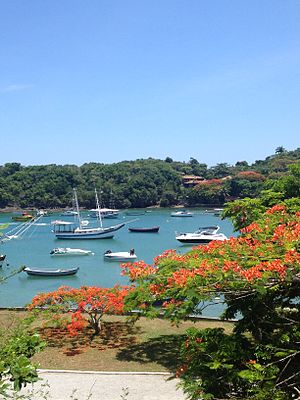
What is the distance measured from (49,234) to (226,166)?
69.5 metres

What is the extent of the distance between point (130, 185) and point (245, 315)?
92.6m

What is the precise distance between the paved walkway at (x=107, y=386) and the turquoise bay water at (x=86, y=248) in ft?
16.9

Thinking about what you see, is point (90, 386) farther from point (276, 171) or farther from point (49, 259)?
point (276, 171)

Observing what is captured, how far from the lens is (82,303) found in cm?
1403

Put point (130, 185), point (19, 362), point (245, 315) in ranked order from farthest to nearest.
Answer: point (130, 185)
point (245, 315)
point (19, 362)

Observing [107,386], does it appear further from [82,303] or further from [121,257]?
[121,257]

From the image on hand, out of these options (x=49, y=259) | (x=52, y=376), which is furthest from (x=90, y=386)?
(x=49, y=259)

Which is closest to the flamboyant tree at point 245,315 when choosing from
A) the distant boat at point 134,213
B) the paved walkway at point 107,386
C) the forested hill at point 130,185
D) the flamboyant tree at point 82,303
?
the paved walkway at point 107,386

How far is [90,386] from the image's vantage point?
1043 centimetres

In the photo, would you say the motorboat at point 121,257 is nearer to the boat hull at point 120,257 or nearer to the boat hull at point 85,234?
the boat hull at point 120,257

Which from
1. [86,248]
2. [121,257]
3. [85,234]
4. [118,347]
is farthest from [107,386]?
[85,234]

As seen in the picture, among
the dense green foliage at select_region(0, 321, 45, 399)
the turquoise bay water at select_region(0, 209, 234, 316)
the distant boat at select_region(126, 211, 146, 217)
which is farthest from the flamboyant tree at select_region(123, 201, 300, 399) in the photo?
the distant boat at select_region(126, 211, 146, 217)

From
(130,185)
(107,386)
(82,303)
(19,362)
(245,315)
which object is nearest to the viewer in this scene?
(19,362)

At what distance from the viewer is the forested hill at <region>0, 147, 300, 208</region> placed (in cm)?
9588
